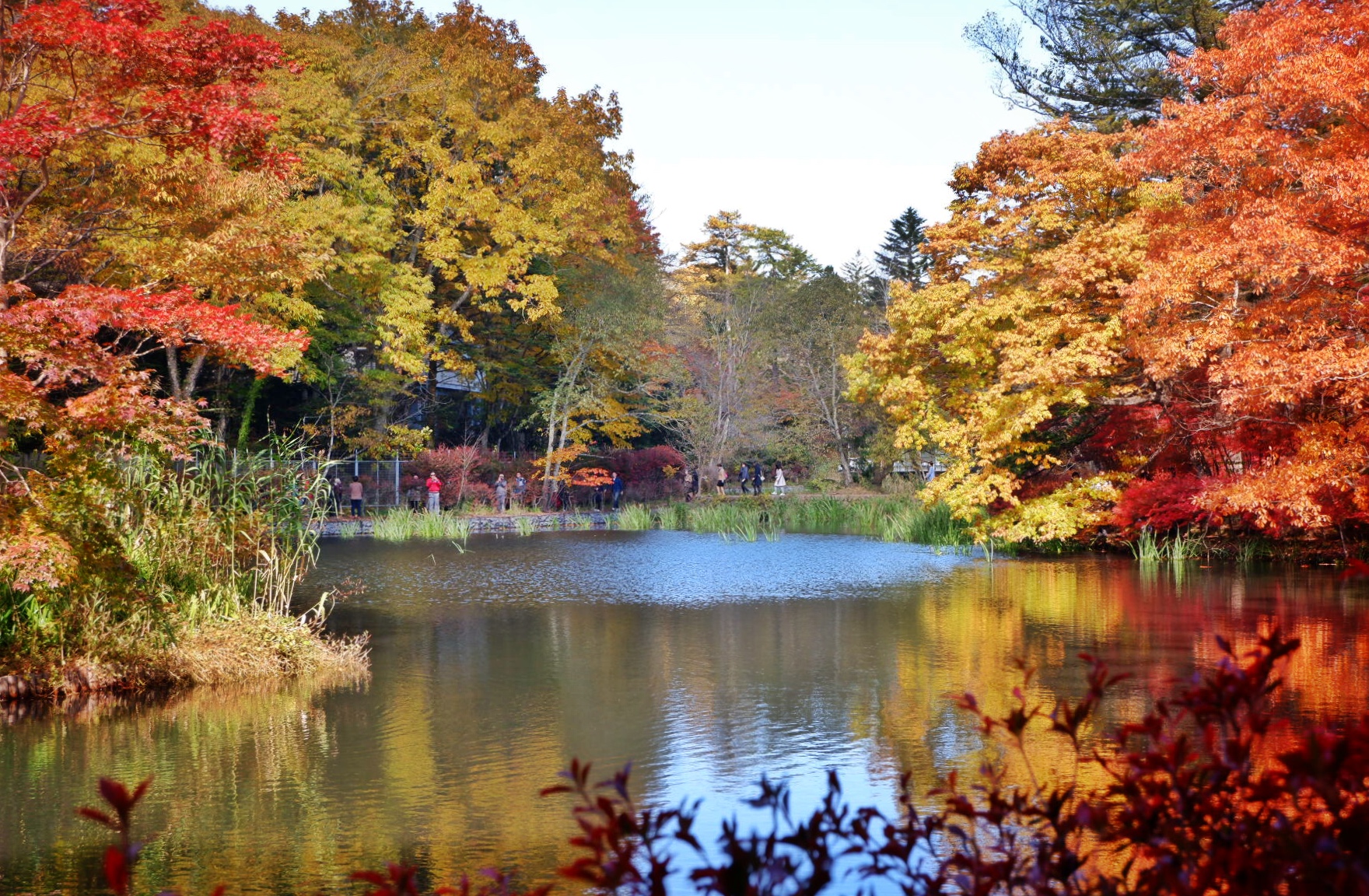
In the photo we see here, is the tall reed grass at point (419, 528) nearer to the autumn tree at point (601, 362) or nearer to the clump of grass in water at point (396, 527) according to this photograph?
the clump of grass in water at point (396, 527)

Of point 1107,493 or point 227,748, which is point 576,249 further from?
point 227,748

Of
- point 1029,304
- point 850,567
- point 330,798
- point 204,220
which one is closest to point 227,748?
point 330,798

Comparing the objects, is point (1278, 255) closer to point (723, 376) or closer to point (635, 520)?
point (635, 520)

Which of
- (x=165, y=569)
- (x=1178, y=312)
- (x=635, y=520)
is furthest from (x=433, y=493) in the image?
(x=165, y=569)

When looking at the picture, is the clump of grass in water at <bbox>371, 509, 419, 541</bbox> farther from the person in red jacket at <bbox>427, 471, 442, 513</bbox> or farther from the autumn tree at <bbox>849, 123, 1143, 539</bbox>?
the autumn tree at <bbox>849, 123, 1143, 539</bbox>

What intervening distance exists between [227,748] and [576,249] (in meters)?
26.0

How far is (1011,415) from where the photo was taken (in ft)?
61.2

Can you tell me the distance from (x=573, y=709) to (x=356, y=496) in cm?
2000

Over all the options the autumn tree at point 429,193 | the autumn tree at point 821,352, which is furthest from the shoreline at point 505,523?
the autumn tree at point 821,352

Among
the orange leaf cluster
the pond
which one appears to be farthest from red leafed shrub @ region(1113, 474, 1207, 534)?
the pond

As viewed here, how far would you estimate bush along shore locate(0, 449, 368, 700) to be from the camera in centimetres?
847

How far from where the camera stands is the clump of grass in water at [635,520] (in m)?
28.4

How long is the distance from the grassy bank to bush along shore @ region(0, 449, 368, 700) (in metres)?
14.6

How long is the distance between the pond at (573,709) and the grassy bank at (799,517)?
6.76 m
